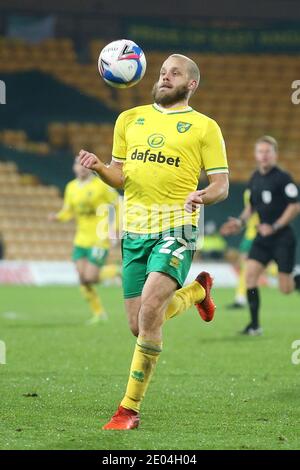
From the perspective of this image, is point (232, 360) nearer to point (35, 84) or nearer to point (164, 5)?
point (35, 84)

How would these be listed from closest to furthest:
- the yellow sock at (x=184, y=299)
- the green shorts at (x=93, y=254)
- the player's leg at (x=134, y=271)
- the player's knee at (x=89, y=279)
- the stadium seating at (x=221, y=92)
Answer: the player's leg at (x=134, y=271) < the yellow sock at (x=184, y=299) < the player's knee at (x=89, y=279) < the green shorts at (x=93, y=254) < the stadium seating at (x=221, y=92)

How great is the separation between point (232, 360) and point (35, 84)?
19.3m

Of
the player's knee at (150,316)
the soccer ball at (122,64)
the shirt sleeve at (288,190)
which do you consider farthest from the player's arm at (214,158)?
the shirt sleeve at (288,190)

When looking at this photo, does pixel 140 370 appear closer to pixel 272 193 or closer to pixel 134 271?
pixel 134 271

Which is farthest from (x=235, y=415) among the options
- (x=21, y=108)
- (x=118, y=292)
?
(x=21, y=108)

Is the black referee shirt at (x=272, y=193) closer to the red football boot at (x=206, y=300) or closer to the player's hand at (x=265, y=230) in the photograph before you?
the player's hand at (x=265, y=230)

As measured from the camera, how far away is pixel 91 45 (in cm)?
3077

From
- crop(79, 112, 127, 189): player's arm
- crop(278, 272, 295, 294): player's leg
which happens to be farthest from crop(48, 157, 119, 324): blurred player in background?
crop(79, 112, 127, 189): player's arm

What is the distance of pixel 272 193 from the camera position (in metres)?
12.5

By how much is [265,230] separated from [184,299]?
512 cm

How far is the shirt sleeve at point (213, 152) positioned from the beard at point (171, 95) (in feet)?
0.90

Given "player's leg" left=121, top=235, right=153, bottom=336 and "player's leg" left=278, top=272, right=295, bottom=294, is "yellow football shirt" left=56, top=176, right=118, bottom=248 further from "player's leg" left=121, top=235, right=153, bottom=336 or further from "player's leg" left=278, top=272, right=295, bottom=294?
"player's leg" left=121, top=235, right=153, bottom=336

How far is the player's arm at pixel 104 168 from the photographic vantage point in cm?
669
